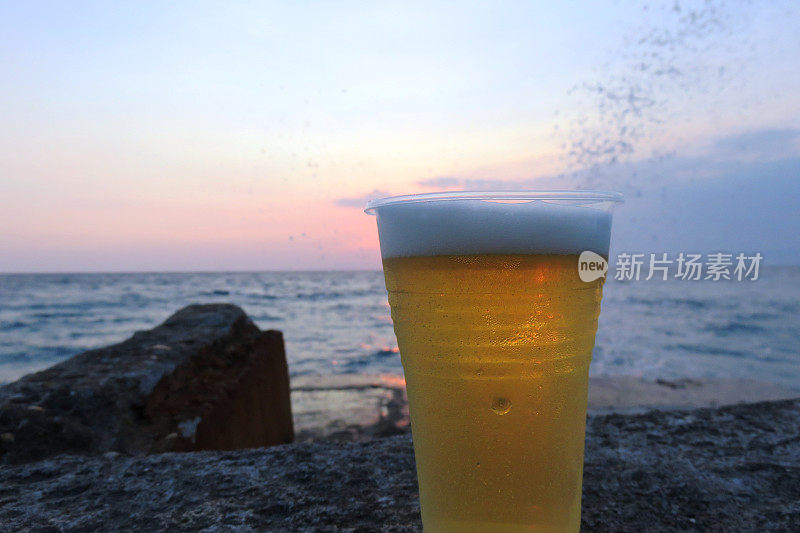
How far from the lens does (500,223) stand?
37.1 inches

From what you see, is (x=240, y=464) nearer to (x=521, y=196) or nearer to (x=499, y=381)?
(x=499, y=381)

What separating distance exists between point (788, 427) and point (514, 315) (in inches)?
58.4

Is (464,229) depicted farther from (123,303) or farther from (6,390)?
(123,303)

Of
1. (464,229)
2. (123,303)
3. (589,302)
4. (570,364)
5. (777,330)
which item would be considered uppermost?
(464,229)

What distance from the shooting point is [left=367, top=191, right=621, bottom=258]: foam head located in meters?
0.93

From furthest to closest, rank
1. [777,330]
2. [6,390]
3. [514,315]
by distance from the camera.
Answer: [777,330], [6,390], [514,315]

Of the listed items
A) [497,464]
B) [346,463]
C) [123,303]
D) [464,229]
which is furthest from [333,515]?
[123,303]

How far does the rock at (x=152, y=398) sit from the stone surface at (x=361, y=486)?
0.26 metres

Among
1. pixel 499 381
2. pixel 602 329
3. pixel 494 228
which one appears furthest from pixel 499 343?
pixel 602 329

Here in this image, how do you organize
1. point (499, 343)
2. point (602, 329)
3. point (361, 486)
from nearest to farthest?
1. point (499, 343)
2. point (361, 486)
3. point (602, 329)

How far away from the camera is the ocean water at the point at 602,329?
10.7 metres

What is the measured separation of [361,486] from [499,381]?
2.14 feet

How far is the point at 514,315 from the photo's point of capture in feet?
3.00

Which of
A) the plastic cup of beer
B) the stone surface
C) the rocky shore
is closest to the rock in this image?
the rocky shore
